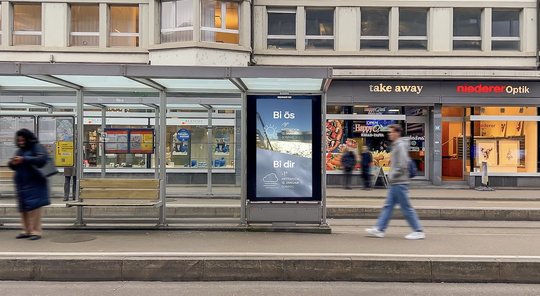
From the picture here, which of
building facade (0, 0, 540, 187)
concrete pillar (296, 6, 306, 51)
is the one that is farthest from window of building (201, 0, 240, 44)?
concrete pillar (296, 6, 306, 51)

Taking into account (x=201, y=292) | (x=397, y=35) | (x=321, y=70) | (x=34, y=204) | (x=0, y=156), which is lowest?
(x=201, y=292)

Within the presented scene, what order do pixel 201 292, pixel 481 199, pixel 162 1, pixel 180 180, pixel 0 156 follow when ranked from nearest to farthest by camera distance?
pixel 201 292 < pixel 0 156 < pixel 180 180 < pixel 481 199 < pixel 162 1

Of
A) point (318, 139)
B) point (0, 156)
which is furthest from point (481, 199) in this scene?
point (0, 156)

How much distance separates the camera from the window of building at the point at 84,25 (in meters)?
19.9

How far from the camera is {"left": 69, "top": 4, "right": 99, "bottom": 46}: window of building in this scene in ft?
65.4

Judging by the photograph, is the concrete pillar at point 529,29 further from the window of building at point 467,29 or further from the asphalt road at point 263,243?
the asphalt road at point 263,243

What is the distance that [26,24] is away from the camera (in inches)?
786

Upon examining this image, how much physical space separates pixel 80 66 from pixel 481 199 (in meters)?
13.0

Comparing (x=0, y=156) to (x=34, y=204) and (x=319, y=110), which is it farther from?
(x=319, y=110)

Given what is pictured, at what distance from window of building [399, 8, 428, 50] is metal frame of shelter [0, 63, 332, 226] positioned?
12.9 meters

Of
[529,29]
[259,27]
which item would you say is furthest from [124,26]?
[529,29]

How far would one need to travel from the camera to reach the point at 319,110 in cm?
845

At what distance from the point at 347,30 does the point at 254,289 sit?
52.0 feet

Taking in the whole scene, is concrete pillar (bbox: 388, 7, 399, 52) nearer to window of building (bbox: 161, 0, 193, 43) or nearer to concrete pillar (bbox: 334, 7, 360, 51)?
concrete pillar (bbox: 334, 7, 360, 51)
